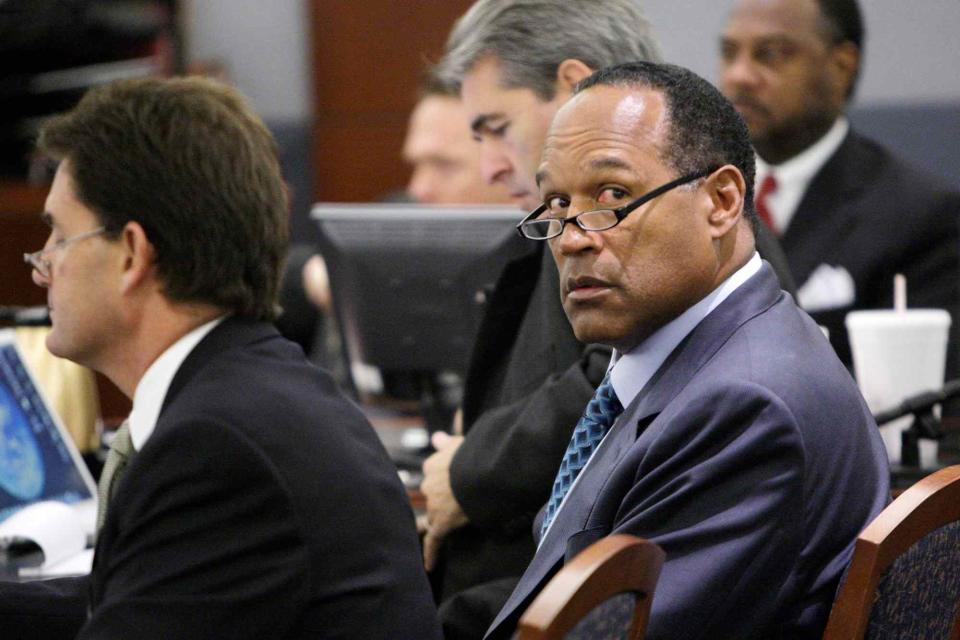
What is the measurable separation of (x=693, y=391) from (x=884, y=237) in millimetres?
1805

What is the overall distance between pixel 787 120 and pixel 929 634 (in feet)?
6.49

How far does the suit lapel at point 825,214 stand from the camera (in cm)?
297

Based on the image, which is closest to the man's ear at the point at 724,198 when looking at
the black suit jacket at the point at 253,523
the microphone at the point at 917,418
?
the black suit jacket at the point at 253,523

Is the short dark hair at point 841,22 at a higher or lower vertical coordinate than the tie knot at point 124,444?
higher

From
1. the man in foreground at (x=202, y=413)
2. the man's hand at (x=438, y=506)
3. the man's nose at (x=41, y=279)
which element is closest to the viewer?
the man in foreground at (x=202, y=413)

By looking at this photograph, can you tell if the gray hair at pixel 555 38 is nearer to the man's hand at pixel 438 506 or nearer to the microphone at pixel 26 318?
the man's hand at pixel 438 506

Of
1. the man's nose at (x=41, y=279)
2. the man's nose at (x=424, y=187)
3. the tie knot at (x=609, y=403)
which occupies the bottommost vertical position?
the man's nose at (x=424, y=187)

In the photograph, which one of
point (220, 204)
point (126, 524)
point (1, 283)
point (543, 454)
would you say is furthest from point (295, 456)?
point (1, 283)

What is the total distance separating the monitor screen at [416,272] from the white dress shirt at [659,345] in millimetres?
1108

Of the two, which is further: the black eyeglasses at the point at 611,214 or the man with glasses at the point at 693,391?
the black eyeglasses at the point at 611,214

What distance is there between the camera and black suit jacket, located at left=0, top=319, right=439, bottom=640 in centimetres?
129

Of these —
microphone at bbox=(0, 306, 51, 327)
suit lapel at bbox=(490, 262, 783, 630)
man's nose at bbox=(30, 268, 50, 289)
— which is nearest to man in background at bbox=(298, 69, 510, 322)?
microphone at bbox=(0, 306, 51, 327)

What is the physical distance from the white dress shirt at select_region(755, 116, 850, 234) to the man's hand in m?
1.33

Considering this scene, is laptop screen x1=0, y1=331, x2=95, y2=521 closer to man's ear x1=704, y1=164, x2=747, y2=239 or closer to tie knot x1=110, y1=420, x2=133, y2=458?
tie knot x1=110, y1=420, x2=133, y2=458
